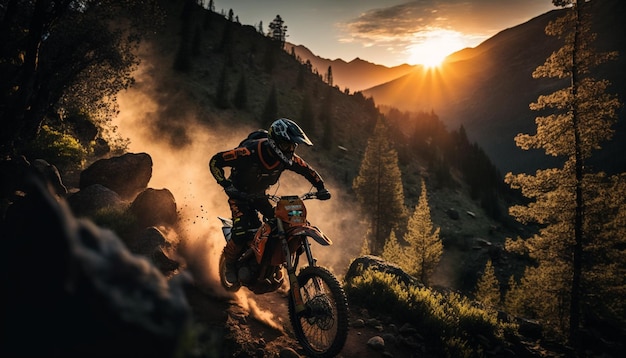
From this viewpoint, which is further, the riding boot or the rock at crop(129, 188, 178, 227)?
the rock at crop(129, 188, 178, 227)

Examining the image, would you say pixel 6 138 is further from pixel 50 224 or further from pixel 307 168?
pixel 50 224

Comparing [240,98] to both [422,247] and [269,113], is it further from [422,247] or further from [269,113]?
[422,247]

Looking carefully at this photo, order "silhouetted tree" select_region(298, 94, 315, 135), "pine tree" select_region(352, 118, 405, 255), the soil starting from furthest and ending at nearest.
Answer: "silhouetted tree" select_region(298, 94, 315, 135), "pine tree" select_region(352, 118, 405, 255), the soil

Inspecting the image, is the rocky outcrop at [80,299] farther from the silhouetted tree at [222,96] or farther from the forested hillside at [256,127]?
the silhouetted tree at [222,96]

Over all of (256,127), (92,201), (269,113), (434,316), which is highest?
(269,113)

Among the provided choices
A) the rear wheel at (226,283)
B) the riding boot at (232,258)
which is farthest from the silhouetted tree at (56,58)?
the riding boot at (232,258)

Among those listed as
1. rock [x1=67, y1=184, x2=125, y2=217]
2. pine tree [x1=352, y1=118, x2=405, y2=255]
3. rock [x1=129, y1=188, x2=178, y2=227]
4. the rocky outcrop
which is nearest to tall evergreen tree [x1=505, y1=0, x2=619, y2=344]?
rock [x1=129, y1=188, x2=178, y2=227]

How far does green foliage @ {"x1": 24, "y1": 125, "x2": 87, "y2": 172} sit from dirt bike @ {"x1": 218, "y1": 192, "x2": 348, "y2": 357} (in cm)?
1253

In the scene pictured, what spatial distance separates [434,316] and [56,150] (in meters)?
15.6

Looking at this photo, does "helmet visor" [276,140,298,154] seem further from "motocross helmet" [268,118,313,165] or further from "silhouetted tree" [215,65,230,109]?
"silhouetted tree" [215,65,230,109]

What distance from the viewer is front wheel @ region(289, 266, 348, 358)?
15.0 ft

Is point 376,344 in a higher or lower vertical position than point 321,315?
lower

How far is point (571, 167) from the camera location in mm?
14867

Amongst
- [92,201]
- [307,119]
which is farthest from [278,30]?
[92,201]
